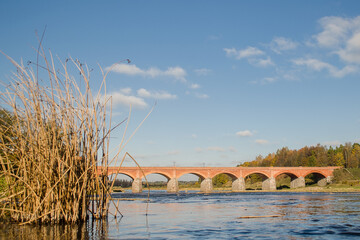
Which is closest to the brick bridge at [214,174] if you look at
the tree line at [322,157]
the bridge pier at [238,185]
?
the bridge pier at [238,185]

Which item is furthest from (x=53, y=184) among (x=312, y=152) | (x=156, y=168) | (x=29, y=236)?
(x=312, y=152)

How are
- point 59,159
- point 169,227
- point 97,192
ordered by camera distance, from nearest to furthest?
1. point 59,159
2. point 97,192
3. point 169,227

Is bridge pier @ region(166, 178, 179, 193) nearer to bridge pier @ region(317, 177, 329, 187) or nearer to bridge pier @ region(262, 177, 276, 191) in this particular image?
bridge pier @ region(262, 177, 276, 191)

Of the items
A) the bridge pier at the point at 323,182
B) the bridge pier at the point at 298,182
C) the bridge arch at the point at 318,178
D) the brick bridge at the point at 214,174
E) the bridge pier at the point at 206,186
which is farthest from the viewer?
the bridge arch at the point at 318,178

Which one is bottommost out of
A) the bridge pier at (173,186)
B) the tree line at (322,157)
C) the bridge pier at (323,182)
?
the bridge pier at (323,182)

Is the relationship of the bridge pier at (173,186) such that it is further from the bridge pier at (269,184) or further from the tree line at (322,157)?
the tree line at (322,157)

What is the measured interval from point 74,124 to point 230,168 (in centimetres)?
7128

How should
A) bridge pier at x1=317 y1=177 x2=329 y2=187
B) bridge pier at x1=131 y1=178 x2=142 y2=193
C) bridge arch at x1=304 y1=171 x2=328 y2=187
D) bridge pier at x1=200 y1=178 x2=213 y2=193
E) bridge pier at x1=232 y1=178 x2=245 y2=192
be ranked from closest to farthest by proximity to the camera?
bridge pier at x1=131 y1=178 x2=142 y2=193 < bridge pier at x1=200 y1=178 x2=213 y2=193 < bridge pier at x1=232 y1=178 x2=245 y2=192 < bridge pier at x1=317 y1=177 x2=329 y2=187 < bridge arch at x1=304 y1=171 x2=328 y2=187

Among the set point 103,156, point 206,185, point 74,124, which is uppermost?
point 74,124

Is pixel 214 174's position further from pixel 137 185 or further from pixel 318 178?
pixel 318 178

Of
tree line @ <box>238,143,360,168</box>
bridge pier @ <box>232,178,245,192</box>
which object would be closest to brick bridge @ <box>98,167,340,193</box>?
bridge pier @ <box>232,178,245,192</box>

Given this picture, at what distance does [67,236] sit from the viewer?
888 centimetres

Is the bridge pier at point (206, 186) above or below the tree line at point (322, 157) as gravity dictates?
below

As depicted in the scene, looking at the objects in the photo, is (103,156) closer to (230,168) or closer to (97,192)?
(97,192)
